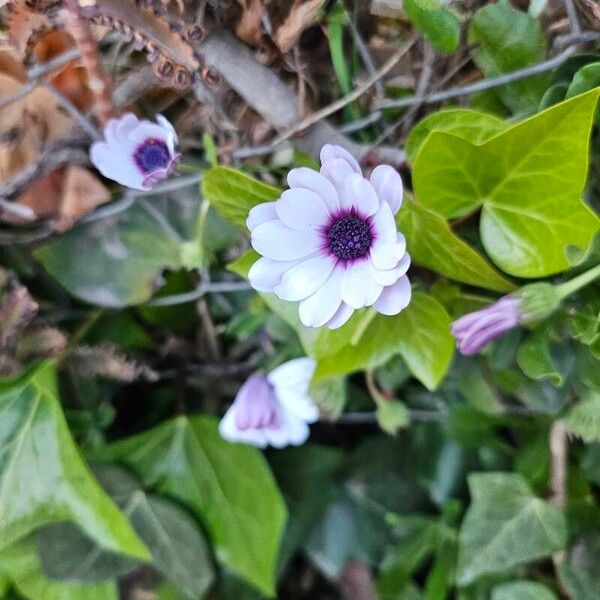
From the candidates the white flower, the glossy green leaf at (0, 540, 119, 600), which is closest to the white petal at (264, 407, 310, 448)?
the white flower

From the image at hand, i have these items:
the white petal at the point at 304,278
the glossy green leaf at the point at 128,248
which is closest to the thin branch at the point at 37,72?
the glossy green leaf at the point at 128,248

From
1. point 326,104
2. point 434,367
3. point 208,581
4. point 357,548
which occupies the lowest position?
point 357,548

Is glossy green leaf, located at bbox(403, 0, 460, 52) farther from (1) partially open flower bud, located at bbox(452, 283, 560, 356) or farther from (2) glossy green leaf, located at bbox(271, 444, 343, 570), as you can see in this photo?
(2) glossy green leaf, located at bbox(271, 444, 343, 570)

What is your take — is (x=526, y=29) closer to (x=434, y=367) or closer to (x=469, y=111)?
(x=469, y=111)

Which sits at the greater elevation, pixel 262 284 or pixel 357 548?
pixel 262 284

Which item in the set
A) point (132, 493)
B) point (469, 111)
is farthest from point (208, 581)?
point (469, 111)

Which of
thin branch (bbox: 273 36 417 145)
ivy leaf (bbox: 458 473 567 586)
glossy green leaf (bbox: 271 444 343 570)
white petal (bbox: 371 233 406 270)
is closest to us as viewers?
white petal (bbox: 371 233 406 270)

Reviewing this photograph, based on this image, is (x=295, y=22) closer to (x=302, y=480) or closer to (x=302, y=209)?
(x=302, y=209)
